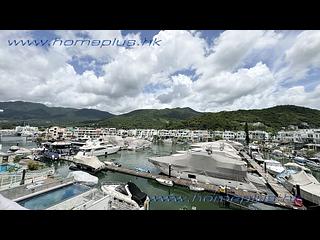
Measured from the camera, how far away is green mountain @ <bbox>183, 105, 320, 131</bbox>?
1448 centimetres

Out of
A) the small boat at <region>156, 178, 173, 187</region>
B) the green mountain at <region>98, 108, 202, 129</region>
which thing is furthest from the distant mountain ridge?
the small boat at <region>156, 178, 173, 187</region>

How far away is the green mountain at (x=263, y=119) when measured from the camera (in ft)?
47.5

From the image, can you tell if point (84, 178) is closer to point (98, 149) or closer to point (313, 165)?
point (98, 149)

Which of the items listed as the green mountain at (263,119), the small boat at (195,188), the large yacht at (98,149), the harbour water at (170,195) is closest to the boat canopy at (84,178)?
the harbour water at (170,195)

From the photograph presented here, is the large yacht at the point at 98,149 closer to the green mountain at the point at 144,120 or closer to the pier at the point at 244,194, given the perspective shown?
the pier at the point at 244,194

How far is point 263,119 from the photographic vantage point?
20047mm

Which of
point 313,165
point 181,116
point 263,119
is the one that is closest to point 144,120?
point 181,116

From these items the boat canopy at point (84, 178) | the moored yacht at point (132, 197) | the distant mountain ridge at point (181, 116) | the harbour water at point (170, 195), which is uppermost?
the distant mountain ridge at point (181, 116)

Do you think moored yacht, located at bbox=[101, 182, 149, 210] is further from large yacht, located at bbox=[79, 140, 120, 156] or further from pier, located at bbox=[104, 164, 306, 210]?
large yacht, located at bbox=[79, 140, 120, 156]

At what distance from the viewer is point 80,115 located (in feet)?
71.4
